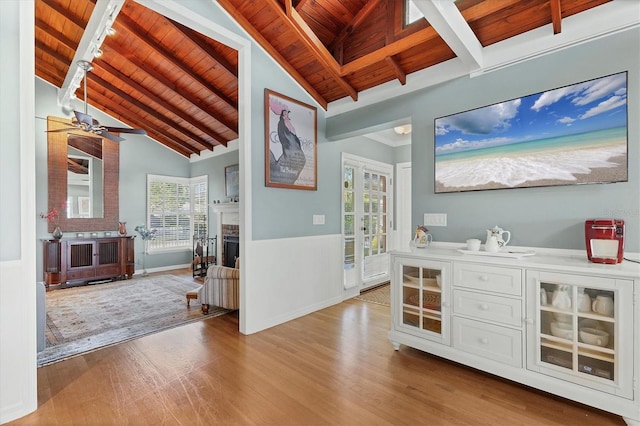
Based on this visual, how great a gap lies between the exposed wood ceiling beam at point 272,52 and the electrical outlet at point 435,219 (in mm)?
2153

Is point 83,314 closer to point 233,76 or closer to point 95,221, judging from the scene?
point 95,221

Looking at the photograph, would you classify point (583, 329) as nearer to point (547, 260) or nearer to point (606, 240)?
point (547, 260)

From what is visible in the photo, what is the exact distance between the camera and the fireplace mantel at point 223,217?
5.95 metres

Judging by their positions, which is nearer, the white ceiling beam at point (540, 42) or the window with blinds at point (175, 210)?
the white ceiling beam at point (540, 42)

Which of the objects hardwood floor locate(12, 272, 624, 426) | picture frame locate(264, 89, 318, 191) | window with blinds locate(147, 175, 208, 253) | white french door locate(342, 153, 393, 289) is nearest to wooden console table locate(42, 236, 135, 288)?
window with blinds locate(147, 175, 208, 253)

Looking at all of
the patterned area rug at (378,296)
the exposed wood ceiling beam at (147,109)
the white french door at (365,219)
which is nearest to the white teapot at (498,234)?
the patterned area rug at (378,296)

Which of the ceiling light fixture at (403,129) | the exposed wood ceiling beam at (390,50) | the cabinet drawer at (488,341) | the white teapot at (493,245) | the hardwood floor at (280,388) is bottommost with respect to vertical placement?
the hardwood floor at (280,388)

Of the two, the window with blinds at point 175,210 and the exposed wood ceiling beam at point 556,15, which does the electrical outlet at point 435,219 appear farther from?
the window with blinds at point 175,210

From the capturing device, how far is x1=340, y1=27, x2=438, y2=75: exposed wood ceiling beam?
2.61m

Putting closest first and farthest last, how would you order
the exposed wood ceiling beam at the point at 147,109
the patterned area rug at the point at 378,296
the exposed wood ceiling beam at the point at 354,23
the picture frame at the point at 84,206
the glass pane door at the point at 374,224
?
the exposed wood ceiling beam at the point at 354,23, the patterned area rug at the point at 378,296, the glass pane door at the point at 374,224, the exposed wood ceiling beam at the point at 147,109, the picture frame at the point at 84,206

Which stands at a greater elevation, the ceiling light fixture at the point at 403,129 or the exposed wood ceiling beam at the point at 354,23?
the exposed wood ceiling beam at the point at 354,23

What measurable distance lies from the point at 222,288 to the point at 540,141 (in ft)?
12.1

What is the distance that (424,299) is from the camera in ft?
8.49

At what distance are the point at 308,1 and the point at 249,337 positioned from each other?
11.8 ft
